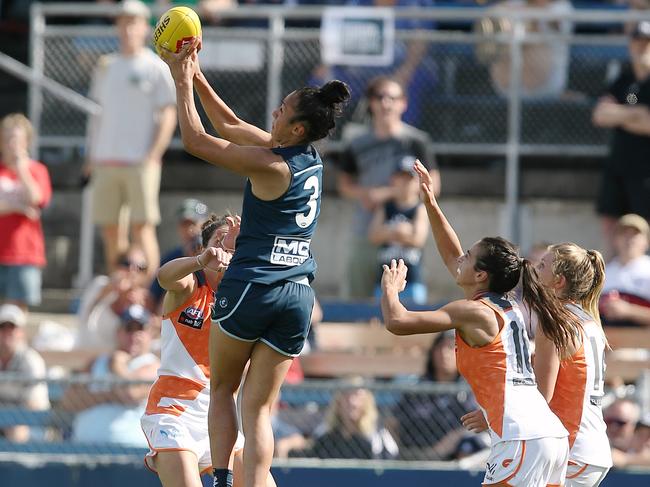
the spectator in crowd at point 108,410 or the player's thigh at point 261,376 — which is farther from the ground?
the player's thigh at point 261,376

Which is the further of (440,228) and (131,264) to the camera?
(131,264)

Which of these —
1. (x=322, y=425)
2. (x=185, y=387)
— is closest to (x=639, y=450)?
(x=322, y=425)

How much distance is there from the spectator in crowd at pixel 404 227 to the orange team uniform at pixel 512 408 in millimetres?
5041

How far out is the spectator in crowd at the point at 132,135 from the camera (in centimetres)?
1242

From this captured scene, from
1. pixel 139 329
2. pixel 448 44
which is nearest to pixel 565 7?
pixel 448 44

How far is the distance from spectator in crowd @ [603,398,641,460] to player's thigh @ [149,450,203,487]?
362 centimetres

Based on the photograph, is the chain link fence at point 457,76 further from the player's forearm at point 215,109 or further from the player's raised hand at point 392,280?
the player's raised hand at point 392,280

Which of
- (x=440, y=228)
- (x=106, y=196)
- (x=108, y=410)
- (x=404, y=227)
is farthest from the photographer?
(x=106, y=196)

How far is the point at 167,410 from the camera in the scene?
24.0 feet

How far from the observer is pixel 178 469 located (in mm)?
7207

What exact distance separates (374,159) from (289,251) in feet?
17.9

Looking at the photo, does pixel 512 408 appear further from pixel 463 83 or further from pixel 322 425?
pixel 463 83

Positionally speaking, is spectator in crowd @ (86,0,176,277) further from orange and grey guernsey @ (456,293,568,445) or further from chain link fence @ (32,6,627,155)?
orange and grey guernsey @ (456,293,568,445)

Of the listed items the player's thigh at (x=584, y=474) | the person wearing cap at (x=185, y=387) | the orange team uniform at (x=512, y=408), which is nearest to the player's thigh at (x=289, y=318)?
the person wearing cap at (x=185, y=387)
